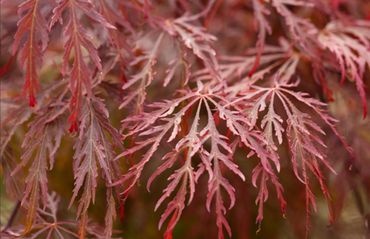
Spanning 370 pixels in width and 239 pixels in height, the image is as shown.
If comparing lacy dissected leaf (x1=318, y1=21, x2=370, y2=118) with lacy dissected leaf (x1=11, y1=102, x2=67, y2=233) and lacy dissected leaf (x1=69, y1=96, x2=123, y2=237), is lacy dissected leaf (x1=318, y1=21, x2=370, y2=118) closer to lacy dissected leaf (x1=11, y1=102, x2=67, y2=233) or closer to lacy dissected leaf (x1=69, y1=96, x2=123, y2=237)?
lacy dissected leaf (x1=69, y1=96, x2=123, y2=237)

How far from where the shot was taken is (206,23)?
1021 millimetres

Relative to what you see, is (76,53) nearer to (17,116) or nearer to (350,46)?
(17,116)

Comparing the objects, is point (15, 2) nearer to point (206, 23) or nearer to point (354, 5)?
point (206, 23)

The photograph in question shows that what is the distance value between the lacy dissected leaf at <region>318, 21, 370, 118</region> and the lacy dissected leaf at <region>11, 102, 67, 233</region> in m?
0.67

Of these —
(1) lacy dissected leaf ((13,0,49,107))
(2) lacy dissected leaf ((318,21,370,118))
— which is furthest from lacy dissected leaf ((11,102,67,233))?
(2) lacy dissected leaf ((318,21,370,118))

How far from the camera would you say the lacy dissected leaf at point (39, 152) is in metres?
0.61

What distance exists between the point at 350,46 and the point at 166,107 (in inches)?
21.7

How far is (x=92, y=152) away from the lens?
591 millimetres

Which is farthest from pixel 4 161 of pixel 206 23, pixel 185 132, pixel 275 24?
pixel 275 24

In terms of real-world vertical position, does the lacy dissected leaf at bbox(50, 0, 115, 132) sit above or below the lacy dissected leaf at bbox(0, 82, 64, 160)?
above


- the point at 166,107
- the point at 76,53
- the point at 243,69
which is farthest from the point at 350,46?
the point at 76,53

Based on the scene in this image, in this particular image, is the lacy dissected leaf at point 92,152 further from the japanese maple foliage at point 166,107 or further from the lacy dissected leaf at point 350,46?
the lacy dissected leaf at point 350,46

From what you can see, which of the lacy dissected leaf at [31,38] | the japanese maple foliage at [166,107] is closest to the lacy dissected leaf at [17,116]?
the japanese maple foliage at [166,107]

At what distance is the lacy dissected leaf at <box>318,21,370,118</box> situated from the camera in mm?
745
